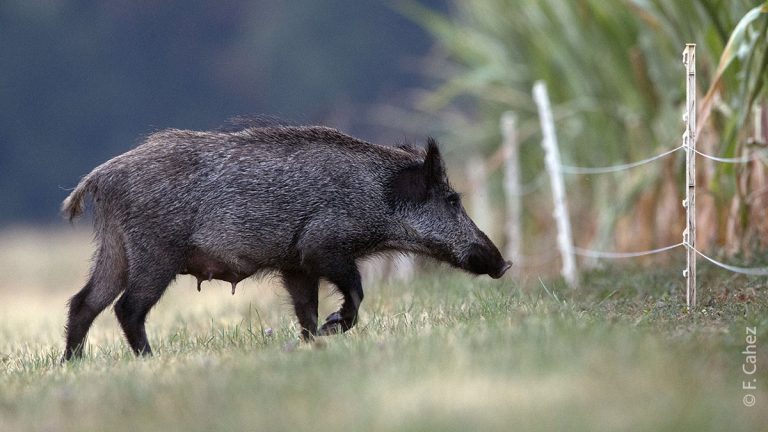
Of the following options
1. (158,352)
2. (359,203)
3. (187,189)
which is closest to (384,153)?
(359,203)

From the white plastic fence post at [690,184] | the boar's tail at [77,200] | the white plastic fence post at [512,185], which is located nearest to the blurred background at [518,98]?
the white plastic fence post at [512,185]

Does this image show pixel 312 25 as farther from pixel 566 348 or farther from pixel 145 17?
pixel 566 348

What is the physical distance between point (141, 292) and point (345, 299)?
3.34 ft

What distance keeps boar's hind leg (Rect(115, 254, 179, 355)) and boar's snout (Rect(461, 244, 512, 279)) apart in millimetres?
1680

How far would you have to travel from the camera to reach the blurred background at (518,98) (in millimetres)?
7215

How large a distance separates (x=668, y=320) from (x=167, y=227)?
8.11 feet

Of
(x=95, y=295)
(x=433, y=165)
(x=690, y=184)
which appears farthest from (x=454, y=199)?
(x=95, y=295)

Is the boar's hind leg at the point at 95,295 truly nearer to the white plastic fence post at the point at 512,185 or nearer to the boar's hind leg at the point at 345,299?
the boar's hind leg at the point at 345,299

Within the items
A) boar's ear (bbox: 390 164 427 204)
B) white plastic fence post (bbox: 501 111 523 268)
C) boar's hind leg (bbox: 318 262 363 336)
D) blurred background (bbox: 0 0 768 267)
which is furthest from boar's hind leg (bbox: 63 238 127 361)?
white plastic fence post (bbox: 501 111 523 268)

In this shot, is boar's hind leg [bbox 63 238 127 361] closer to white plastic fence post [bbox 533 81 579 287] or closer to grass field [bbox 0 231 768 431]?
grass field [bbox 0 231 768 431]

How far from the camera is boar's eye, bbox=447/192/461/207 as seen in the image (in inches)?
264

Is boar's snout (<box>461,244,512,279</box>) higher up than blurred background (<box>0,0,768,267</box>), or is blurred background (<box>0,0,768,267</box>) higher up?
blurred background (<box>0,0,768,267</box>)

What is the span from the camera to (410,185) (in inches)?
258

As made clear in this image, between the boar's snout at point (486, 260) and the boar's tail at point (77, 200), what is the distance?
2.08m
